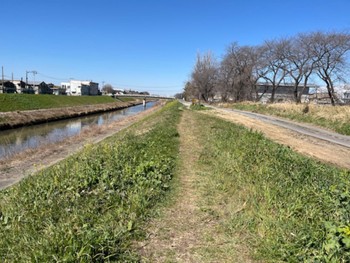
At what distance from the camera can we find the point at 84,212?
187 inches

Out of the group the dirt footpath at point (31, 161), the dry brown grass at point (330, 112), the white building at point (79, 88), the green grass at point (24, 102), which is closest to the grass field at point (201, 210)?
the dirt footpath at point (31, 161)

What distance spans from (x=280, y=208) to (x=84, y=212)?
3.08 meters

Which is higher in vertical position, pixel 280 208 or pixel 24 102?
pixel 24 102

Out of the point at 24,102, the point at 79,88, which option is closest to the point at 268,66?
the point at 24,102

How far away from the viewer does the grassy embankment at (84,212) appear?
3.64 metres

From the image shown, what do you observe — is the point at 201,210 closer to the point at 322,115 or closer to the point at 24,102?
the point at 322,115

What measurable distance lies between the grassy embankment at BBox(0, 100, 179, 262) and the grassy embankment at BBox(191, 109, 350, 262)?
1.19 meters

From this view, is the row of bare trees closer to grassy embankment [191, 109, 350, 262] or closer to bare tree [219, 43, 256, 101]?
bare tree [219, 43, 256, 101]

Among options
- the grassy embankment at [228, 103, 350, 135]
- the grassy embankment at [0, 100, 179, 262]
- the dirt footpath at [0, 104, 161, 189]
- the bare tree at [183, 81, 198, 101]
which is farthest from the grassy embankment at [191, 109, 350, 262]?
the bare tree at [183, 81, 198, 101]

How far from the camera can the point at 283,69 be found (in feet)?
184

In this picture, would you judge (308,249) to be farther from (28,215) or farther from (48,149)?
(48,149)

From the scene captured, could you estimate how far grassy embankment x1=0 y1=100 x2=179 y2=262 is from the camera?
364cm

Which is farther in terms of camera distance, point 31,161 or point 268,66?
point 268,66

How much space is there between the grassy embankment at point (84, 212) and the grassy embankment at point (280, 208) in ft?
3.92
